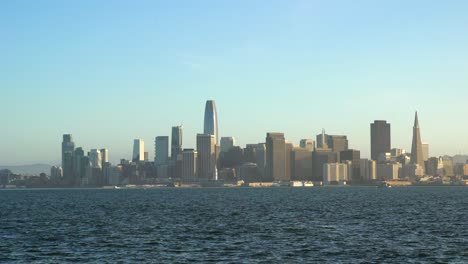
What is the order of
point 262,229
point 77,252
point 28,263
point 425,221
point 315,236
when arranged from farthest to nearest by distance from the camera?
point 425,221
point 262,229
point 315,236
point 77,252
point 28,263

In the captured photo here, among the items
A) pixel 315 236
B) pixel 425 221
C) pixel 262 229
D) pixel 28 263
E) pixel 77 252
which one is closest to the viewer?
pixel 28 263

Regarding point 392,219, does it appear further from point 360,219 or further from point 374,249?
point 374,249

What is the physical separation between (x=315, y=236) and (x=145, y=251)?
2283 cm

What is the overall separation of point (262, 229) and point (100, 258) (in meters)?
33.8

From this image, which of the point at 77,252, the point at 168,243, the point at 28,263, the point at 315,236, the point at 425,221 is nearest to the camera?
the point at 28,263

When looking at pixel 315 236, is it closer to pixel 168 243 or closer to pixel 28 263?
pixel 168 243

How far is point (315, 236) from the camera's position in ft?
287

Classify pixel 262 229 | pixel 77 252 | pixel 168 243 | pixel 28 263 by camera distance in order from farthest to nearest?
pixel 262 229 → pixel 168 243 → pixel 77 252 → pixel 28 263

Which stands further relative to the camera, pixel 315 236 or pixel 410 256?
pixel 315 236

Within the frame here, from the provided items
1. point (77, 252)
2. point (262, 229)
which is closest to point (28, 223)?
point (262, 229)

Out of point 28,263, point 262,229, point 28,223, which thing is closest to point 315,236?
point 262,229

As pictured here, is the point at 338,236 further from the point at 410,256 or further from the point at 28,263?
the point at 28,263

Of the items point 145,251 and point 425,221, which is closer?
point 145,251

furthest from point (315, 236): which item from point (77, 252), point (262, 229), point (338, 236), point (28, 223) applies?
point (28, 223)
